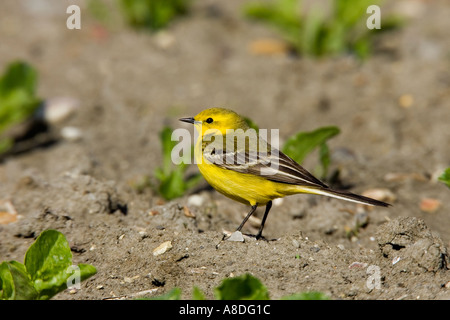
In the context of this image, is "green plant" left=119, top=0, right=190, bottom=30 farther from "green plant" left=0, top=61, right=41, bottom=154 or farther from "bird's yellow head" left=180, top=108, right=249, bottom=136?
"bird's yellow head" left=180, top=108, right=249, bottom=136

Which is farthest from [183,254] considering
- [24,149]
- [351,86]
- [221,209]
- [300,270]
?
[351,86]

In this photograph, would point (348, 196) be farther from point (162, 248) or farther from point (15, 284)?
point (15, 284)

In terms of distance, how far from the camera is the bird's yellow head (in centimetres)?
581

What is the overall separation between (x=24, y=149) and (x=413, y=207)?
4.76 metres

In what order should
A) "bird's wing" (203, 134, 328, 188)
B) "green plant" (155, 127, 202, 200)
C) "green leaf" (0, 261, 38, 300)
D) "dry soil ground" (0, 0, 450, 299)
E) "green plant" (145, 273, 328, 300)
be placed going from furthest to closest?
"green plant" (155, 127, 202, 200) < "bird's wing" (203, 134, 328, 188) < "dry soil ground" (0, 0, 450, 299) < "green leaf" (0, 261, 38, 300) < "green plant" (145, 273, 328, 300)

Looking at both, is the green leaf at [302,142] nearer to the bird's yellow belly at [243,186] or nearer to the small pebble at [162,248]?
the bird's yellow belly at [243,186]

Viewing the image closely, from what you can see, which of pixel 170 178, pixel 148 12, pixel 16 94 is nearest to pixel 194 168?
pixel 170 178

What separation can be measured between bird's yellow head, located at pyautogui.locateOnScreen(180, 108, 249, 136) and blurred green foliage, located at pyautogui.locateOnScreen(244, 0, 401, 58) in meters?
3.67

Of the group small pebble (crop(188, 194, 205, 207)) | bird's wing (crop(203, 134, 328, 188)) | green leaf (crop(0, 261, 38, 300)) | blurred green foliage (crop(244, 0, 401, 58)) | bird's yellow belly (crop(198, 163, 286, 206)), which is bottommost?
small pebble (crop(188, 194, 205, 207))

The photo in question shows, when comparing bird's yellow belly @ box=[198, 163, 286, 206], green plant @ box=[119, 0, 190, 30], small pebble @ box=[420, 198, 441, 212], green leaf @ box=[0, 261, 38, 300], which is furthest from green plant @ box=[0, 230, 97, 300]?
green plant @ box=[119, 0, 190, 30]

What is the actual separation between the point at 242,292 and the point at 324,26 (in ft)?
19.9

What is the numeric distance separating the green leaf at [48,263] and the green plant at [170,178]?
206 centimetres

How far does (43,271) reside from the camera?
4238 mm
